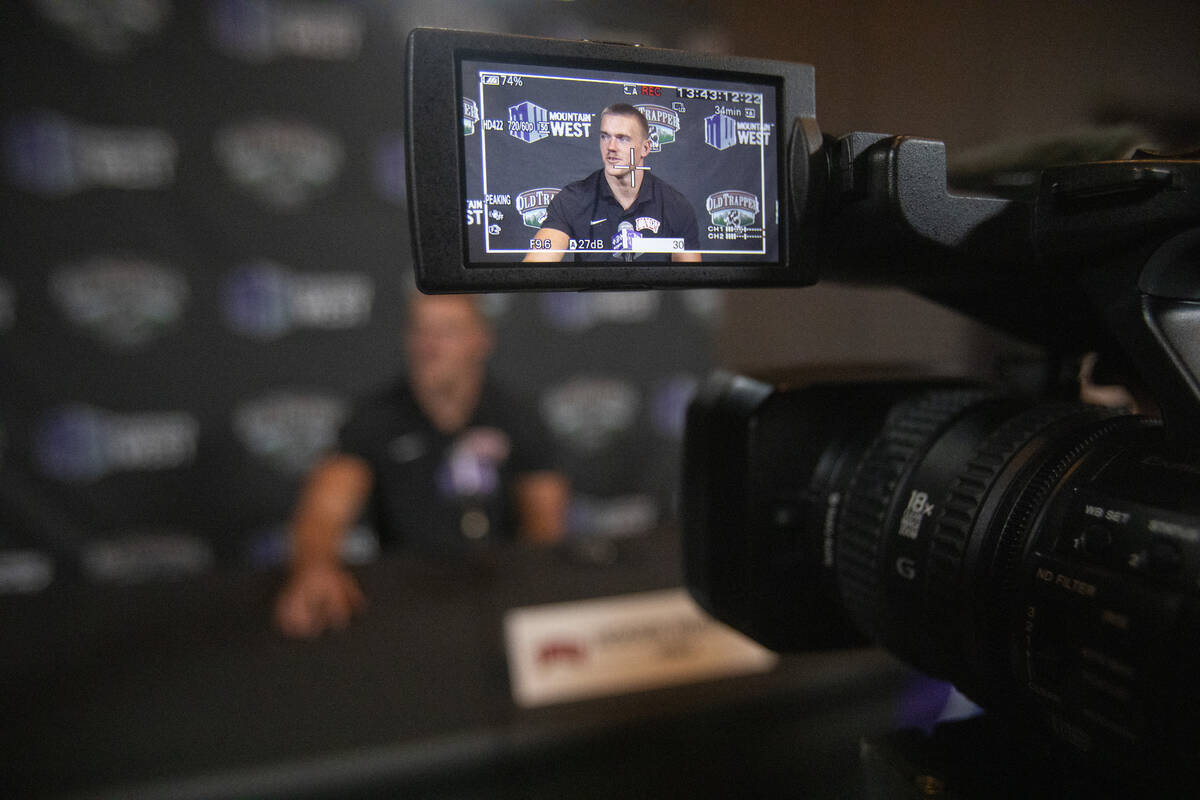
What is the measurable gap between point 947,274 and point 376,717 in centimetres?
79

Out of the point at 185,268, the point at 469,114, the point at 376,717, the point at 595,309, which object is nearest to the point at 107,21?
the point at 185,268

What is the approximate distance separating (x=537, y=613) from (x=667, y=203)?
0.86 meters

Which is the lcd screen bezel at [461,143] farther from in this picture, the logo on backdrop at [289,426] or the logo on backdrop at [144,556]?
the logo on backdrop at [144,556]

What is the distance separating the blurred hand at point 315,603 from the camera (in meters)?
1.08

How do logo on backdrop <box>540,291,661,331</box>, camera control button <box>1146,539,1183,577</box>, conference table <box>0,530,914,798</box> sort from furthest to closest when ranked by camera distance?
logo on backdrop <box>540,291,661,331</box>, conference table <box>0,530,914,798</box>, camera control button <box>1146,539,1183,577</box>

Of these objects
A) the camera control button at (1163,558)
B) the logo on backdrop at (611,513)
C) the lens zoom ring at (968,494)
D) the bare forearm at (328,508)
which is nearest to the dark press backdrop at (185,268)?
the bare forearm at (328,508)

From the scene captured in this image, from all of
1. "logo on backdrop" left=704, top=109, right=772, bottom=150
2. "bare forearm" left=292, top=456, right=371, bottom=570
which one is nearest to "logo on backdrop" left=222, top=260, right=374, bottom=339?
"bare forearm" left=292, top=456, right=371, bottom=570

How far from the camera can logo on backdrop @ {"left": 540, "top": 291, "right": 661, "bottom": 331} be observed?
206 cm

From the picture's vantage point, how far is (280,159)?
5.96 feet

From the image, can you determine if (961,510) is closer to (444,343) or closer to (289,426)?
(444,343)

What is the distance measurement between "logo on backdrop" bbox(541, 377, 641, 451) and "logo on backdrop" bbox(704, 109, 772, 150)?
1.72m

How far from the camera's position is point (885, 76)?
7.30 feet

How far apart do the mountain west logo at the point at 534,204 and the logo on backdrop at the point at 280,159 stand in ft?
5.65

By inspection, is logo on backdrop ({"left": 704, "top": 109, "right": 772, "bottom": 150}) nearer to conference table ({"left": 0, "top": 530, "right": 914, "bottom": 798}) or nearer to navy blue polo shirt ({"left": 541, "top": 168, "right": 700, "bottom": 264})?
navy blue polo shirt ({"left": 541, "top": 168, "right": 700, "bottom": 264})
